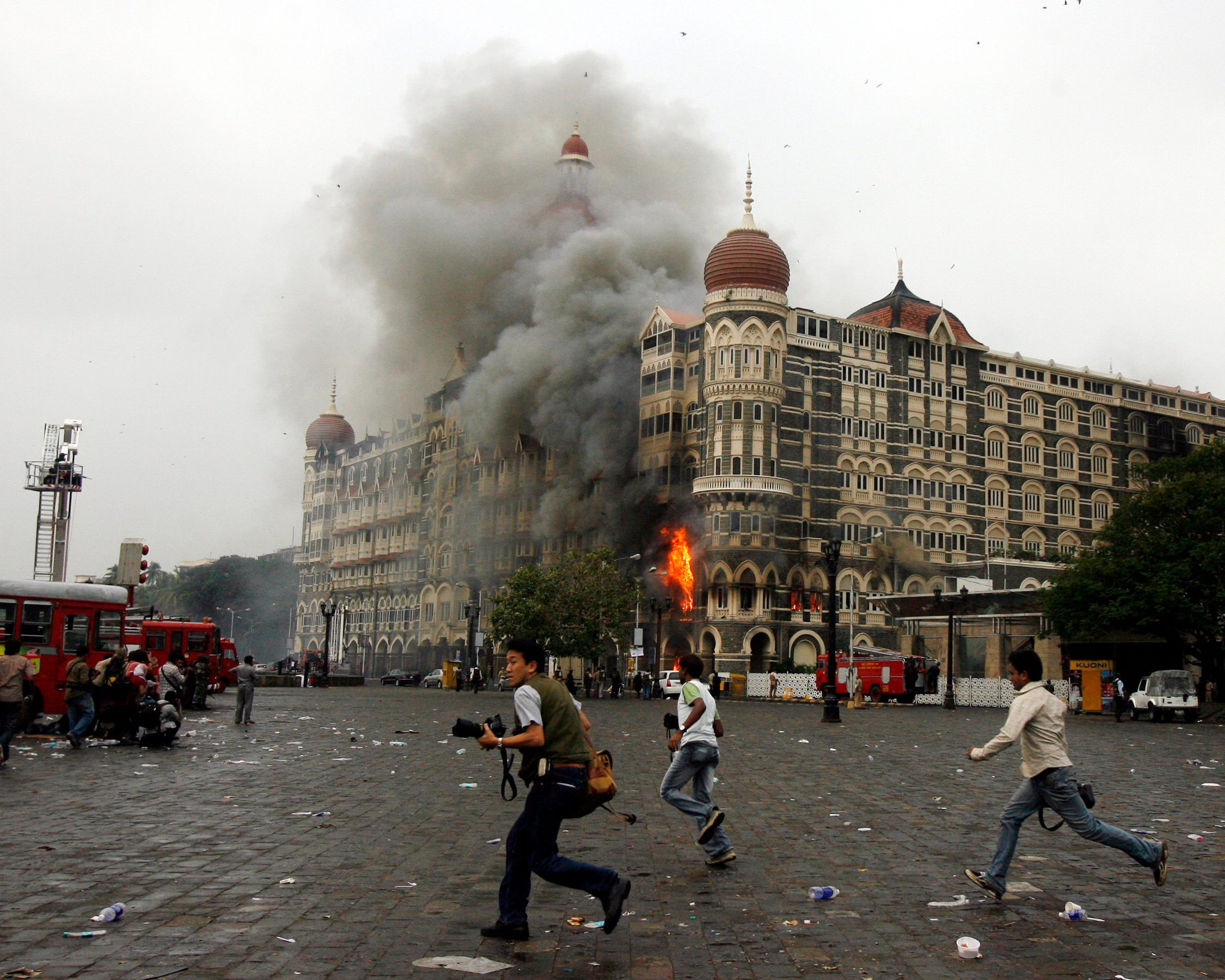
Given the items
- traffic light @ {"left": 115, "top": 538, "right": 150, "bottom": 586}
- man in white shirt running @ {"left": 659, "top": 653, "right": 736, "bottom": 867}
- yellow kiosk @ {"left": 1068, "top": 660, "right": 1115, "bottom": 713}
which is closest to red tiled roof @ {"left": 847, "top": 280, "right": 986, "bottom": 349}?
yellow kiosk @ {"left": 1068, "top": 660, "right": 1115, "bottom": 713}

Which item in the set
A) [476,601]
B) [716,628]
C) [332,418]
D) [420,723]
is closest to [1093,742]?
[420,723]

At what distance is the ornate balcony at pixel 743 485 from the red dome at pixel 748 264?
1114 cm

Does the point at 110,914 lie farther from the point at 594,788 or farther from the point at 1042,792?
the point at 1042,792

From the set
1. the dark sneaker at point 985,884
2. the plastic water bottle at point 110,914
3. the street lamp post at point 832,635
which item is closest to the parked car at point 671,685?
the street lamp post at point 832,635

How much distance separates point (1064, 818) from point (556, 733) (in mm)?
3526

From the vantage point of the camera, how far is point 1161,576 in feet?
131

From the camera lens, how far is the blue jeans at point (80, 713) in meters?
18.8

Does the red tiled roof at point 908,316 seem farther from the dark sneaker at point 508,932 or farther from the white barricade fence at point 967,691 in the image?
the dark sneaker at point 508,932

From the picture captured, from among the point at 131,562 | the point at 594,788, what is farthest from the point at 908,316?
the point at 594,788

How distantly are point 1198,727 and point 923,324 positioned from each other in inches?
1815

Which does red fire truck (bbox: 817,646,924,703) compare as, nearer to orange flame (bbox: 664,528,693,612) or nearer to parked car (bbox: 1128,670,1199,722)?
orange flame (bbox: 664,528,693,612)

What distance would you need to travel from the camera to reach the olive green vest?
22.1 ft

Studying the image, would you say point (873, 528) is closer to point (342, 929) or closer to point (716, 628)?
point (716, 628)

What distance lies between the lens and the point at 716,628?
65.6 m
